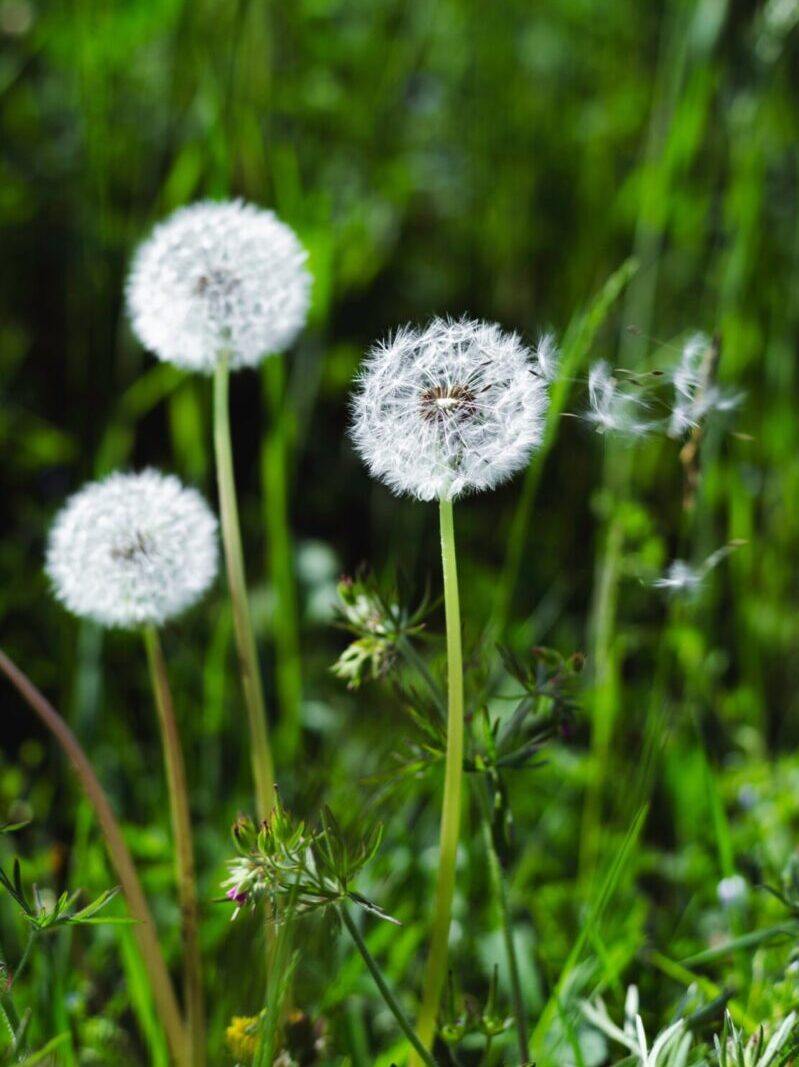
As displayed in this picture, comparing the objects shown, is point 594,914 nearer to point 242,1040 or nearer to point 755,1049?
point 755,1049

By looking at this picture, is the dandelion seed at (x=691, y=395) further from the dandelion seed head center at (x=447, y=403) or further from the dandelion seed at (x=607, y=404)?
the dandelion seed head center at (x=447, y=403)

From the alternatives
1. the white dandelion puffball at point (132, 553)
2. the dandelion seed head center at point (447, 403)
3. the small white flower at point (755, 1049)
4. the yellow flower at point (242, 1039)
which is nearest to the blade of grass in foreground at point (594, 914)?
the small white flower at point (755, 1049)

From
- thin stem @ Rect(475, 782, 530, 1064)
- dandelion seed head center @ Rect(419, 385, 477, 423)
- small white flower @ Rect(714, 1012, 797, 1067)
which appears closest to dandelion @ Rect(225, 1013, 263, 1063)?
thin stem @ Rect(475, 782, 530, 1064)

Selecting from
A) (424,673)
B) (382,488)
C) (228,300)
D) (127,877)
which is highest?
(228,300)

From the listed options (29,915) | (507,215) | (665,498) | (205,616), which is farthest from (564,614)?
(29,915)

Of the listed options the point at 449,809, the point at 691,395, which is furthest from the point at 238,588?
the point at 691,395

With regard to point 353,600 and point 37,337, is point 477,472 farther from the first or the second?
point 37,337
